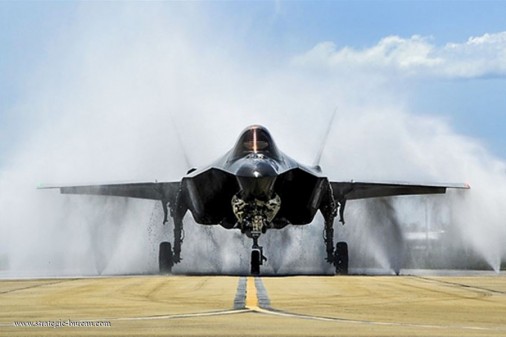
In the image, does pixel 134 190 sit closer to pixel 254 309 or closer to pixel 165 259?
pixel 165 259

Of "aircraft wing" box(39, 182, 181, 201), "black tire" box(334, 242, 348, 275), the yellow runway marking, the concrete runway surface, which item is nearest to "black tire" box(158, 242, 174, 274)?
"aircraft wing" box(39, 182, 181, 201)

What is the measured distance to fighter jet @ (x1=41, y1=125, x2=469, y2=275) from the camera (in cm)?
2281

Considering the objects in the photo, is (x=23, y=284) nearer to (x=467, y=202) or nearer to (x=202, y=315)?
(x=202, y=315)

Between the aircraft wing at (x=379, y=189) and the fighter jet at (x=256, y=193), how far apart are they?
33 millimetres

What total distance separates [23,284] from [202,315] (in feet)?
28.6

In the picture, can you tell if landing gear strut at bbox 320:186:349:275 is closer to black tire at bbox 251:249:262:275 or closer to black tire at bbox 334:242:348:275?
black tire at bbox 334:242:348:275

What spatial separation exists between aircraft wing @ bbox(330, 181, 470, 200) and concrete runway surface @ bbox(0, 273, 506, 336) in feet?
31.8

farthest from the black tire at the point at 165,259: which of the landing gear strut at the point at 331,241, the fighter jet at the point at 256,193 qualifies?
the landing gear strut at the point at 331,241

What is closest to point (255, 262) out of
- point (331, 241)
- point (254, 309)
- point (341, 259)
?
point (331, 241)

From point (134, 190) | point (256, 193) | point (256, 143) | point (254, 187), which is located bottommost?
point (256, 193)

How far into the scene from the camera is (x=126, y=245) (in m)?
32.4

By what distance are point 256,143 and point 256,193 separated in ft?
4.46

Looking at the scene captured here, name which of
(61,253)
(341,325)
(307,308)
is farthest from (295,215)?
(341,325)

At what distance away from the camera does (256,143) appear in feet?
76.7
